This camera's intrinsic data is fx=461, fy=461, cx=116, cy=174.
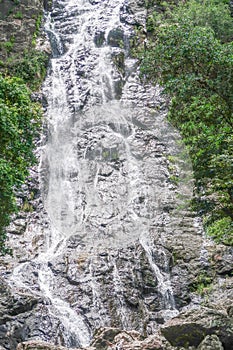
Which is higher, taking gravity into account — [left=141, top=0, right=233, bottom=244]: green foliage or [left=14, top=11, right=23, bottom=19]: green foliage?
[left=14, top=11, right=23, bottom=19]: green foliage

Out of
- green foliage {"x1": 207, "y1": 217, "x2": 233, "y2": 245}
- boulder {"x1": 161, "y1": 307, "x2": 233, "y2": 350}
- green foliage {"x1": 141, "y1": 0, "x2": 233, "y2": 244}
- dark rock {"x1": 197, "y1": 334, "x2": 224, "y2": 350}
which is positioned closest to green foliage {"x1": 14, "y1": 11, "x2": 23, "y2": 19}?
green foliage {"x1": 141, "y1": 0, "x2": 233, "y2": 244}

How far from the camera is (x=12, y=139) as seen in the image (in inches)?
424

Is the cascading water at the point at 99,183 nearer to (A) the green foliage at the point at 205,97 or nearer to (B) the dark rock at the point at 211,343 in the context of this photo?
(A) the green foliage at the point at 205,97

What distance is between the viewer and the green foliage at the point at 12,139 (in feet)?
34.0

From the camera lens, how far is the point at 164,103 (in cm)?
2181

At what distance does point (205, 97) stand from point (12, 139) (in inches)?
182

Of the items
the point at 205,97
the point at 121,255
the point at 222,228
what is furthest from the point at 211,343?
the point at 121,255

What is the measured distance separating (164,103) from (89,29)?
709 centimetres

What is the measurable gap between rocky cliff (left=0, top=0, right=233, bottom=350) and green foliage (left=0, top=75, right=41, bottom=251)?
2510 millimetres

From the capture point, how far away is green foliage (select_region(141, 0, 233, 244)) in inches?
390

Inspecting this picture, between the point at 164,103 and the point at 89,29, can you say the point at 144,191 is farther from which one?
the point at 89,29

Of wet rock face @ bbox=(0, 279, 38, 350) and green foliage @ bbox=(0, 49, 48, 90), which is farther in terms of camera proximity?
green foliage @ bbox=(0, 49, 48, 90)

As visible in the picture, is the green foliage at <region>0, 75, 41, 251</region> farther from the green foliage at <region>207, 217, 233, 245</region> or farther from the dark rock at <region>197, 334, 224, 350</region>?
the dark rock at <region>197, 334, 224, 350</region>

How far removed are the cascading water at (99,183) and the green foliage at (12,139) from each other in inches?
125
